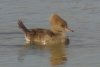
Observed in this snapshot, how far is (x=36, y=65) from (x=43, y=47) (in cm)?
232

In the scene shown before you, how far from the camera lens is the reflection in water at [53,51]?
1204 cm

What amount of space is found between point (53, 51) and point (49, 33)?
1216 mm

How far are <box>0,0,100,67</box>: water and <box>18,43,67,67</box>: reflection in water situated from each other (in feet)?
0.09

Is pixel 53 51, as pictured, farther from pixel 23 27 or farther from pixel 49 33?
pixel 23 27

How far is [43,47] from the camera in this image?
44.9ft

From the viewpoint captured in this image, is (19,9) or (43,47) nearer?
(43,47)

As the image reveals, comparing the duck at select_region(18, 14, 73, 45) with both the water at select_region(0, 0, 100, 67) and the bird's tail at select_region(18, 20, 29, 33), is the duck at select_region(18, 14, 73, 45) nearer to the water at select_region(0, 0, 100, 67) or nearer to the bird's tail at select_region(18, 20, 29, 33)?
the bird's tail at select_region(18, 20, 29, 33)

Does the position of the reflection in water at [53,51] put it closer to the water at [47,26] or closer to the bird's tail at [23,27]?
the water at [47,26]

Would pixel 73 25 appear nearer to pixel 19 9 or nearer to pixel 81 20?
pixel 81 20

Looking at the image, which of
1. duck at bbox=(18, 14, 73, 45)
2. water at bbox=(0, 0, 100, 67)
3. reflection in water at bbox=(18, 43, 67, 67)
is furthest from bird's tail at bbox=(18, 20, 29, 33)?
reflection in water at bbox=(18, 43, 67, 67)

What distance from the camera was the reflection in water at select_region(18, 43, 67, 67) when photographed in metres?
12.0

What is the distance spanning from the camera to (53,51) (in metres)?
13.1

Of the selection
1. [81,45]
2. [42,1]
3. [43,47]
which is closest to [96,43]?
[81,45]

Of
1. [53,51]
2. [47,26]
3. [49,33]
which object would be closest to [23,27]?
[49,33]
